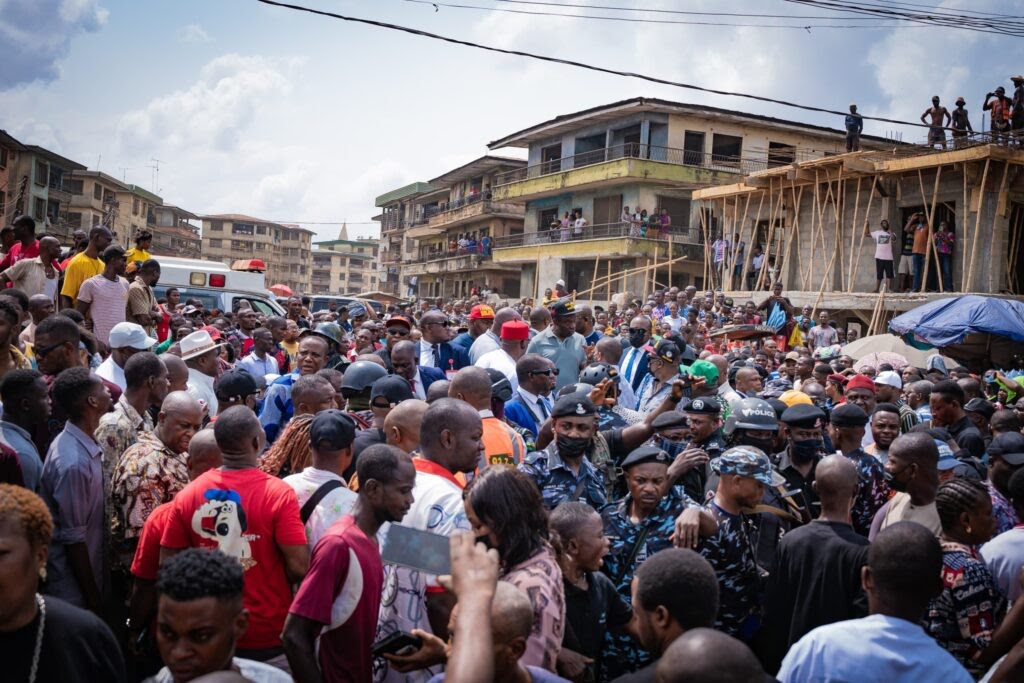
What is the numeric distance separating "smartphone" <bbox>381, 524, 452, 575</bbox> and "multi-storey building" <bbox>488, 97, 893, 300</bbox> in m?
29.5

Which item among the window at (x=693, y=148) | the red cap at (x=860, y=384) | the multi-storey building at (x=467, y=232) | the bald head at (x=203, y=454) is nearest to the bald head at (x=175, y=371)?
the bald head at (x=203, y=454)

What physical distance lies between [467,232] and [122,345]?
154 feet

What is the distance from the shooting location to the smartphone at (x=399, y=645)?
9.09 ft

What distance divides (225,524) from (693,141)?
34870mm

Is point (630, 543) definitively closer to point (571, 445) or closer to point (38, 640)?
point (571, 445)

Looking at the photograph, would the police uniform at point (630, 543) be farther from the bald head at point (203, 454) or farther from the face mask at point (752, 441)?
the bald head at point (203, 454)

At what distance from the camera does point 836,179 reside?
76.9ft

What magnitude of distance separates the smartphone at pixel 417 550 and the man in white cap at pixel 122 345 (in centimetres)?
425

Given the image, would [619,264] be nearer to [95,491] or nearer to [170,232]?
[95,491]

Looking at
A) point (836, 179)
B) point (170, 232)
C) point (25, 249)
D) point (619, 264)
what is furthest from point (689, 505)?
point (170, 232)

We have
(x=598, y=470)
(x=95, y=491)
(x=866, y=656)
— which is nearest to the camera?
(x=866, y=656)

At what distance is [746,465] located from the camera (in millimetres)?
4207

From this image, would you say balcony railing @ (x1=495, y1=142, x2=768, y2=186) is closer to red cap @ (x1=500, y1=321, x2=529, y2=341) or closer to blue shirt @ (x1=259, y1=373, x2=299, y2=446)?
red cap @ (x1=500, y1=321, x2=529, y2=341)

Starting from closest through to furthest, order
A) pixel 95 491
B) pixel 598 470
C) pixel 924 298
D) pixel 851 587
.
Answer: pixel 851 587 → pixel 95 491 → pixel 598 470 → pixel 924 298
